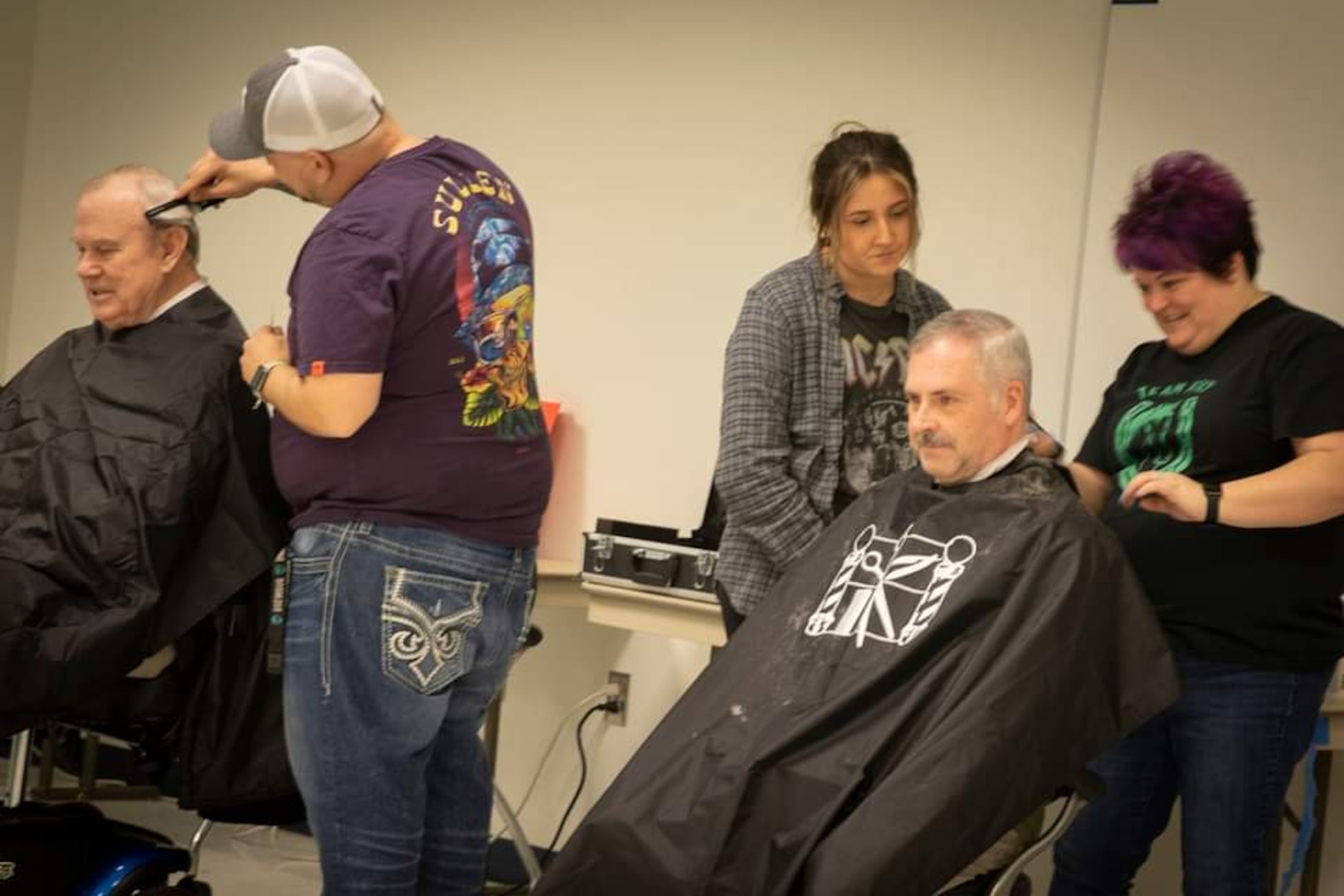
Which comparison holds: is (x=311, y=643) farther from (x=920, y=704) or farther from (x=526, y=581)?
(x=920, y=704)

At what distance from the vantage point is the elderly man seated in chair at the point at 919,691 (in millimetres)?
1865

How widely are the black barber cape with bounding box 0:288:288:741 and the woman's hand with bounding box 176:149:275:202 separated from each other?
28 cm

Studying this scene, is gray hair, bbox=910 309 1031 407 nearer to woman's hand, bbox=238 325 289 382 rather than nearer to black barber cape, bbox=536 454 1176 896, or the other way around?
black barber cape, bbox=536 454 1176 896

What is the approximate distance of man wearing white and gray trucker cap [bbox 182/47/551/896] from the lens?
1935 mm

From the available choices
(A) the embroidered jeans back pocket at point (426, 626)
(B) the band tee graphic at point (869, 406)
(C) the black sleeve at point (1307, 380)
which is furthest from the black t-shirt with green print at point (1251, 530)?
(A) the embroidered jeans back pocket at point (426, 626)

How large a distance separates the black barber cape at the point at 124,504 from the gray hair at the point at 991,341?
1064mm

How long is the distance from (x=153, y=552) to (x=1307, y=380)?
5.50ft

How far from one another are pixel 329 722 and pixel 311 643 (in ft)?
0.32

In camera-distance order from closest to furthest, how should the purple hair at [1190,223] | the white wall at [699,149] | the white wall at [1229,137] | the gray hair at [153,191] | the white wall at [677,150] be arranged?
the purple hair at [1190,223] < the gray hair at [153,191] < the white wall at [1229,137] < the white wall at [699,149] < the white wall at [677,150]

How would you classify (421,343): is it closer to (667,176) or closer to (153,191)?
(153,191)

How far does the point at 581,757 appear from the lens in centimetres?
377

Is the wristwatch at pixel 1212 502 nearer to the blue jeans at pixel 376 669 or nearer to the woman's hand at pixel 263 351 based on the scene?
the blue jeans at pixel 376 669

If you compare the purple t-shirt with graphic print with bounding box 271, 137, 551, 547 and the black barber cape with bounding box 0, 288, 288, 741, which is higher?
the purple t-shirt with graphic print with bounding box 271, 137, 551, 547

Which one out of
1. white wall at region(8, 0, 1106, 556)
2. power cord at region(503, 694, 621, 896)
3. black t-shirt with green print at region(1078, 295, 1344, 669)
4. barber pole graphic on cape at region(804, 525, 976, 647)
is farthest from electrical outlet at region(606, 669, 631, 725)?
black t-shirt with green print at region(1078, 295, 1344, 669)
